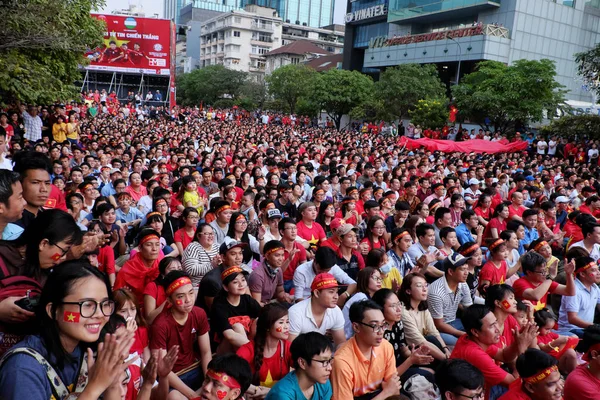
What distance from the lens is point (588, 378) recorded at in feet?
10.2

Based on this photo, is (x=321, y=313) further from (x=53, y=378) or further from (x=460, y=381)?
(x=53, y=378)

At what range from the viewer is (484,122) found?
76.9 feet

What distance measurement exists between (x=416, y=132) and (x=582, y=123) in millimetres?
7918

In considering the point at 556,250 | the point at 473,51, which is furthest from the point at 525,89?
the point at 556,250

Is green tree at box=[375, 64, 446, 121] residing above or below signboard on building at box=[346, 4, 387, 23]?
below

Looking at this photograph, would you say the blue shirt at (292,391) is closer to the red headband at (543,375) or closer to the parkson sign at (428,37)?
the red headband at (543,375)

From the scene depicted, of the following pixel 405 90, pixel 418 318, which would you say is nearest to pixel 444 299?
pixel 418 318

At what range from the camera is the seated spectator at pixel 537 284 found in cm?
472

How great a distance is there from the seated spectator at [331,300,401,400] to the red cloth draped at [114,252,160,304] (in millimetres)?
2040

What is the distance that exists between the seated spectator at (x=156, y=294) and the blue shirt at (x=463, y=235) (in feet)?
14.0

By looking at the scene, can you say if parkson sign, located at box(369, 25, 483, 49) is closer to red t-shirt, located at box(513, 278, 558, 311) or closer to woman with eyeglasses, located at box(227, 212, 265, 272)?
red t-shirt, located at box(513, 278, 558, 311)

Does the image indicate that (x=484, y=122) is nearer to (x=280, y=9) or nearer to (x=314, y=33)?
(x=314, y=33)

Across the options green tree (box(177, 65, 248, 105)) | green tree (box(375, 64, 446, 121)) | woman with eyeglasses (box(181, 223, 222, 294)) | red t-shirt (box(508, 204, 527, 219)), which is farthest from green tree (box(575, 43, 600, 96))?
green tree (box(177, 65, 248, 105))

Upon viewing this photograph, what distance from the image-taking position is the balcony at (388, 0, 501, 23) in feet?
109
